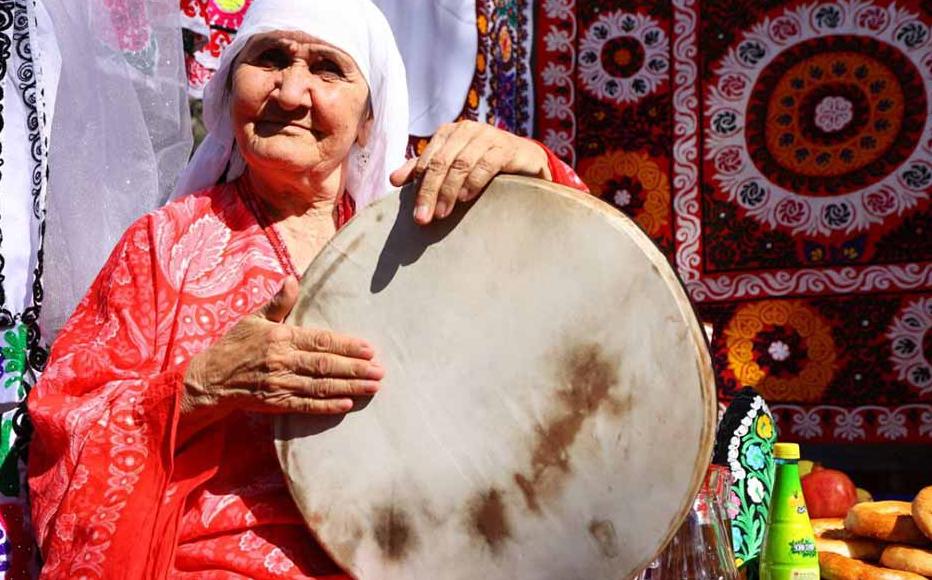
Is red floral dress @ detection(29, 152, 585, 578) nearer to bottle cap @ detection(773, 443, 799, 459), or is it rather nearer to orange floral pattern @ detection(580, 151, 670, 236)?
bottle cap @ detection(773, 443, 799, 459)

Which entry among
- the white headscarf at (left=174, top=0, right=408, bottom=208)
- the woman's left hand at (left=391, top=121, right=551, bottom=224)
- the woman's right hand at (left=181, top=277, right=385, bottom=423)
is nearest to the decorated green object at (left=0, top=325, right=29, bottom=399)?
the white headscarf at (left=174, top=0, right=408, bottom=208)

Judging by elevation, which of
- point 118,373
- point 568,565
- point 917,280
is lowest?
point 917,280

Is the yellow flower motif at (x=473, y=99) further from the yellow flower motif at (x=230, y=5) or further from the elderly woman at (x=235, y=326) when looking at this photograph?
the elderly woman at (x=235, y=326)

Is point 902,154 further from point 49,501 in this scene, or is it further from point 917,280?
point 49,501

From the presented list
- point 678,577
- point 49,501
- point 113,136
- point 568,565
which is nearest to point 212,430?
point 49,501

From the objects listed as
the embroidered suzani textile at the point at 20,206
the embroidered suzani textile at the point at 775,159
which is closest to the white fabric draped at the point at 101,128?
the embroidered suzani textile at the point at 20,206

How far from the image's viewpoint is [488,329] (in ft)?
4.90

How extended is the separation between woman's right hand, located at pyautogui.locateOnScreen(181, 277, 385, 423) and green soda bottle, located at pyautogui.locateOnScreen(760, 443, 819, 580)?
777mm

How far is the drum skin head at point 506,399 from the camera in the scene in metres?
1.37

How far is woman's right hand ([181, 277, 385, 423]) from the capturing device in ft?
5.04

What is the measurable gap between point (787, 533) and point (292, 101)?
3.64 ft

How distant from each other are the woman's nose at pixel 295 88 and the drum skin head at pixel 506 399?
1.12 feet

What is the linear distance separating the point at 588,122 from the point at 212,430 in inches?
113

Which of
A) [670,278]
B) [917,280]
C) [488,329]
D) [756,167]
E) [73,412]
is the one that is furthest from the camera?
[756,167]
